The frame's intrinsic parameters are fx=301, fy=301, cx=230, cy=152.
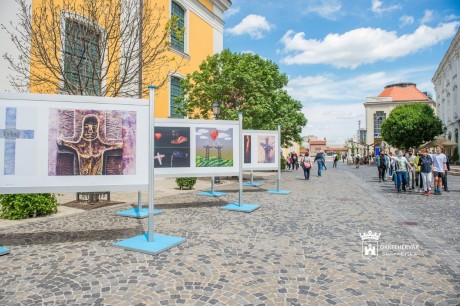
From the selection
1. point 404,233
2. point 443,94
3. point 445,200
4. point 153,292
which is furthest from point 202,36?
point 443,94

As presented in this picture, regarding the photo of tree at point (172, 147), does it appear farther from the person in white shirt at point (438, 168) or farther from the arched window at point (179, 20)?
the arched window at point (179, 20)

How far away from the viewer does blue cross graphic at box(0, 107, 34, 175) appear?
488 centimetres

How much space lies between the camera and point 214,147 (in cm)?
860

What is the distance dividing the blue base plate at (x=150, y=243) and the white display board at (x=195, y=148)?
227 cm

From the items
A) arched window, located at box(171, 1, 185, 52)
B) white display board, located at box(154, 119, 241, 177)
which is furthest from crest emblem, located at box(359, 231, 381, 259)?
arched window, located at box(171, 1, 185, 52)

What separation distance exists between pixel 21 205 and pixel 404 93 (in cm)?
8096

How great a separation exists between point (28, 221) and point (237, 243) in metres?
5.14

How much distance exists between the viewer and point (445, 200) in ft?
35.3

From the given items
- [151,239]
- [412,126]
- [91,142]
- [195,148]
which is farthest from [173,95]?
[412,126]

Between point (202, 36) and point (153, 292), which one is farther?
point (202, 36)

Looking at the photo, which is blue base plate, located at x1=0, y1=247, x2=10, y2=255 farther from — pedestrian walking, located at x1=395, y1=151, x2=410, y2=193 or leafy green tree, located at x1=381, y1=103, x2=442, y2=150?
leafy green tree, located at x1=381, y1=103, x2=442, y2=150

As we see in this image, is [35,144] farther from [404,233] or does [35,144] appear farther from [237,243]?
[404,233]

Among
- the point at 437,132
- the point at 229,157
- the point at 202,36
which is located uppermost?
the point at 202,36

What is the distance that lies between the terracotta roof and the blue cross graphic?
7727 centimetres
